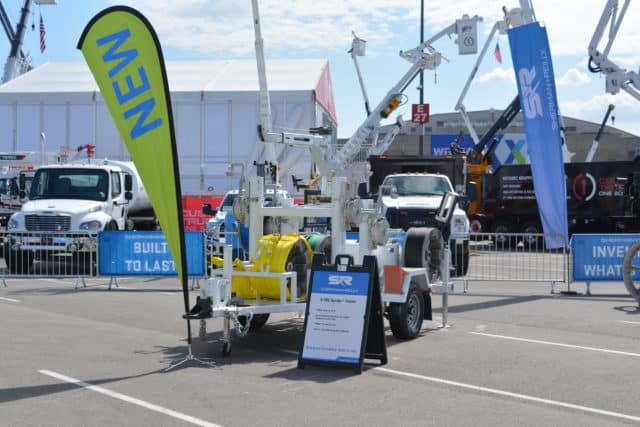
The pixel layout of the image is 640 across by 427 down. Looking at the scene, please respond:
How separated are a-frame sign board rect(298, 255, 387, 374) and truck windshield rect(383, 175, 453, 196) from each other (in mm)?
11399

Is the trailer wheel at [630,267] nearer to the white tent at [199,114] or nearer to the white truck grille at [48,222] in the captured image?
the white truck grille at [48,222]

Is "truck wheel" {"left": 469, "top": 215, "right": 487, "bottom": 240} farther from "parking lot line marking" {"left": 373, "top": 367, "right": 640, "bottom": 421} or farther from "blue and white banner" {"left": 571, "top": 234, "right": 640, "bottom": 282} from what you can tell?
"parking lot line marking" {"left": 373, "top": 367, "right": 640, "bottom": 421}

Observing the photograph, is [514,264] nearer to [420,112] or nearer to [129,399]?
[129,399]

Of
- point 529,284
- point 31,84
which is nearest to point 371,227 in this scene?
point 529,284

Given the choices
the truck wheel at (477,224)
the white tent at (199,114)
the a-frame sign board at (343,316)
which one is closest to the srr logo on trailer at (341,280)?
the a-frame sign board at (343,316)

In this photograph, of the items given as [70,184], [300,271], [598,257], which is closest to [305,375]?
[300,271]

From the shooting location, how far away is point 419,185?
20781mm

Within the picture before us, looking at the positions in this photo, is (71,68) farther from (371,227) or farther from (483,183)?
(371,227)

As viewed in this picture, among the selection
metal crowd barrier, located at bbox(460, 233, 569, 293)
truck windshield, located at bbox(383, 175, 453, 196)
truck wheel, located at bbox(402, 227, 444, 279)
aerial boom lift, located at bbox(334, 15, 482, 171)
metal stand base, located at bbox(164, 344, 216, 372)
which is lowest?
metal stand base, located at bbox(164, 344, 216, 372)

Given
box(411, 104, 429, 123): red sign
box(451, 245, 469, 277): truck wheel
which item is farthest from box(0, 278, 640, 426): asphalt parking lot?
box(411, 104, 429, 123): red sign

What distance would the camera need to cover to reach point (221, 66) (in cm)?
3481

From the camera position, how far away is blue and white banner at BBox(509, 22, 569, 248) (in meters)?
17.0

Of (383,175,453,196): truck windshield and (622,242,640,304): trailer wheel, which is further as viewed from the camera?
(383,175,453,196): truck windshield

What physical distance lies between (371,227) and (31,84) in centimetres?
2645
